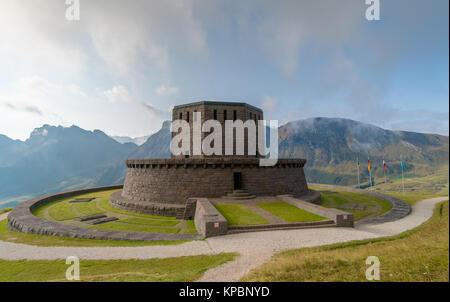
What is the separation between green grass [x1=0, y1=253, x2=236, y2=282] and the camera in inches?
274

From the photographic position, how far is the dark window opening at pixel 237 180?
21655 mm

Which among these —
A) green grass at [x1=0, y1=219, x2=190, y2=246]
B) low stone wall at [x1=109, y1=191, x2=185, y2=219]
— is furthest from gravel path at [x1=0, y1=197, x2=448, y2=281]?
low stone wall at [x1=109, y1=191, x2=185, y2=219]

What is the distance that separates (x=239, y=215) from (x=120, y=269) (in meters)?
8.59

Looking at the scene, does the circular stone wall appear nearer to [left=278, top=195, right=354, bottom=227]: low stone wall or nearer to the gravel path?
[left=278, top=195, right=354, bottom=227]: low stone wall

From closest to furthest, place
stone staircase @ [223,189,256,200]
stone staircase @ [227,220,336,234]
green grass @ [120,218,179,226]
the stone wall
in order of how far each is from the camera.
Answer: stone staircase @ [227,220,336,234]
green grass @ [120,218,179,226]
stone staircase @ [223,189,256,200]
the stone wall

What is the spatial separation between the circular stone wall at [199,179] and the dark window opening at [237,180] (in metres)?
0.30

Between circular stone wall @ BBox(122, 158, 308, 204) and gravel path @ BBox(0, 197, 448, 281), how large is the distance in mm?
9070

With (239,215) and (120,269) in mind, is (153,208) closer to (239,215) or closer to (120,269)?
(239,215)

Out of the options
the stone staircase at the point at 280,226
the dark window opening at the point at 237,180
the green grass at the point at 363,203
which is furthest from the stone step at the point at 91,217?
the green grass at the point at 363,203
